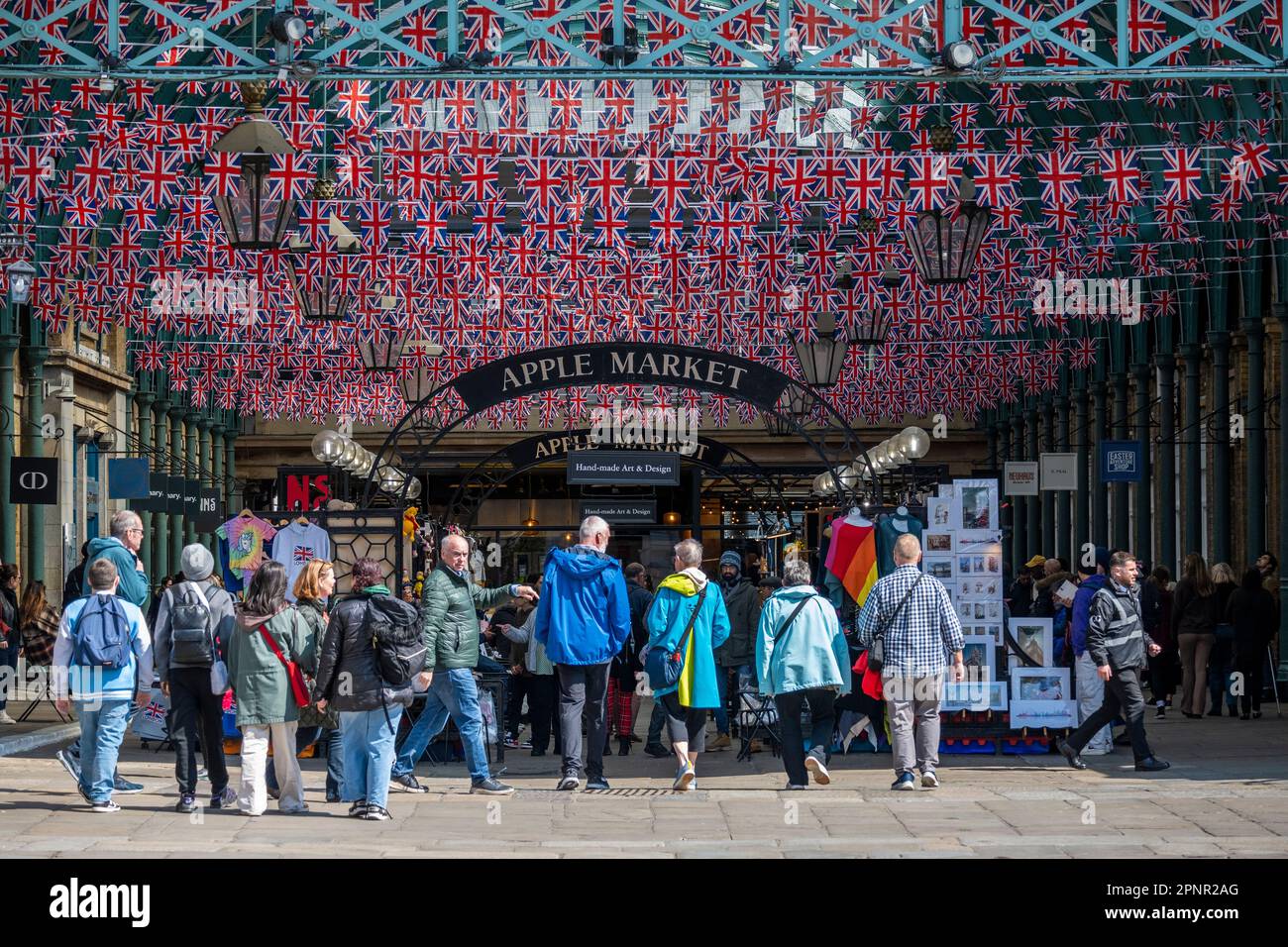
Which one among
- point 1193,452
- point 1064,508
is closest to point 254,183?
point 1193,452

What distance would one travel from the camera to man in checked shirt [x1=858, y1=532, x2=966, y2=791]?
13.5 meters

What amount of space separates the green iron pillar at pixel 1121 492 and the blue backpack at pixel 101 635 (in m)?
25.1

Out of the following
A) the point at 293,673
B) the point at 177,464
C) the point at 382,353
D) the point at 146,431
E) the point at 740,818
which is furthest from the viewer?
the point at 177,464

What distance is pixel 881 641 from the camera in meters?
13.7

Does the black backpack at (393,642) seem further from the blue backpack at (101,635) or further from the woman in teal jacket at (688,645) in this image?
the woman in teal jacket at (688,645)

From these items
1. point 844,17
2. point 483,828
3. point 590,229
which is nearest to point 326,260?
point 590,229

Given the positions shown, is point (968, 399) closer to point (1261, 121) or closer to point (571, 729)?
point (1261, 121)

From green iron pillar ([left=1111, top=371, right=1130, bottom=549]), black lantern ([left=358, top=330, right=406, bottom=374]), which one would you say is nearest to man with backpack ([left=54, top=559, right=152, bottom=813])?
black lantern ([left=358, top=330, right=406, bottom=374])

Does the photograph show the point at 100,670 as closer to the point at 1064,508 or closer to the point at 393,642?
the point at 393,642

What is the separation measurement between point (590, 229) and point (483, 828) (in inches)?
638

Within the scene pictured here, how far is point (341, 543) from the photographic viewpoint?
17031 millimetres

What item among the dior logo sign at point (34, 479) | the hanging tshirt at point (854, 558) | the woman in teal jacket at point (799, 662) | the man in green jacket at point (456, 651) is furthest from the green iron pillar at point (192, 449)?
the woman in teal jacket at point (799, 662)

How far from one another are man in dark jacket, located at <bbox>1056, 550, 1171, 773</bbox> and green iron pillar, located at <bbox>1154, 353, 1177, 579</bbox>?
15990 mm

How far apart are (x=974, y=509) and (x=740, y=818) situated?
5263 millimetres
